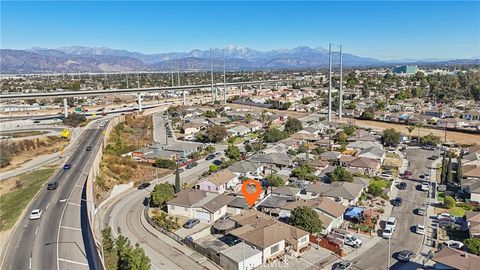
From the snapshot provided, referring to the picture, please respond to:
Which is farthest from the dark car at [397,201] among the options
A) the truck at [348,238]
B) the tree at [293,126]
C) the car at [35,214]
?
the tree at [293,126]

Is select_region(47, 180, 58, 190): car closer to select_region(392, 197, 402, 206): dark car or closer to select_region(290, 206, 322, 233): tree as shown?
select_region(290, 206, 322, 233): tree

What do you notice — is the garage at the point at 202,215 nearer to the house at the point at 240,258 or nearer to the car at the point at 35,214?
the house at the point at 240,258

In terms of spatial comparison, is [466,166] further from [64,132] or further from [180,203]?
[64,132]

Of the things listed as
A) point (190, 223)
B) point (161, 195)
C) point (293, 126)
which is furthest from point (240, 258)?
point (293, 126)

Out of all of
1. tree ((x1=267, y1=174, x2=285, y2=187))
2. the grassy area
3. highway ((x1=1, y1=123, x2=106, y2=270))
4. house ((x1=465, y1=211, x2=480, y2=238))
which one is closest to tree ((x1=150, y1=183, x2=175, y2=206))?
highway ((x1=1, y1=123, x2=106, y2=270))

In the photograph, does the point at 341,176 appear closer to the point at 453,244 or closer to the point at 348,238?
the point at 348,238

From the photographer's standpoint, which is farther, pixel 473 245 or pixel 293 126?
pixel 293 126
